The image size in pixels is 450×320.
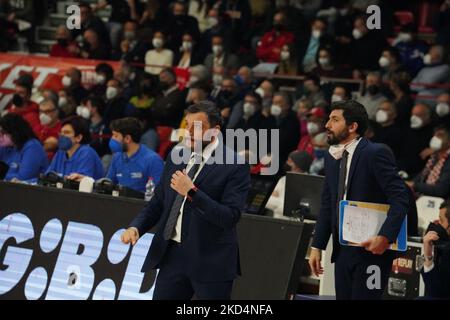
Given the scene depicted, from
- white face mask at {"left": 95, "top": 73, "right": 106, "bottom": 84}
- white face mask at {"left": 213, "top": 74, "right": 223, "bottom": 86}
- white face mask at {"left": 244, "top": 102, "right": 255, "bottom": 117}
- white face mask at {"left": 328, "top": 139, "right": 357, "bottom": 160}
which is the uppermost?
white face mask at {"left": 328, "top": 139, "right": 357, "bottom": 160}

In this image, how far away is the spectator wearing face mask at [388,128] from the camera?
1262 cm

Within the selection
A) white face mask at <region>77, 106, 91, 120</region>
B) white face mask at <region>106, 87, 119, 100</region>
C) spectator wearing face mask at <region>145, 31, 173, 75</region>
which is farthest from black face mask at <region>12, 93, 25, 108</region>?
spectator wearing face mask at <region>145, 31, 173, 75</region>

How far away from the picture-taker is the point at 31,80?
52.0 feet

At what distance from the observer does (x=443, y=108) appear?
42.8ft

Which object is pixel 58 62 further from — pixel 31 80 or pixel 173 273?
pixel 173 273

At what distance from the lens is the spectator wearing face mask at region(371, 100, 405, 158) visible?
12625 mm

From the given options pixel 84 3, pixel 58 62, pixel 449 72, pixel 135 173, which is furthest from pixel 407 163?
pixel 84 3

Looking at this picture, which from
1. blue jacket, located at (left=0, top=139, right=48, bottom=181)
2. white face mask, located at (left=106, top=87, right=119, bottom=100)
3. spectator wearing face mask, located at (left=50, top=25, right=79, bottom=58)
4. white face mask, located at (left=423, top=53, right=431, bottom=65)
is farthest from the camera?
spectator wearing face mask, located at (left=50, top=25, right=79, bottom=58)

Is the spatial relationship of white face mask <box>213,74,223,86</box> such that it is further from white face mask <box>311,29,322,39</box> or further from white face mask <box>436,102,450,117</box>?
white face mask <box>436,102,450,117</box>

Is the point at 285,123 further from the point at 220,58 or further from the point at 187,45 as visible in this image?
the point at 187,45

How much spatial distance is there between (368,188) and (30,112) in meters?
9.01

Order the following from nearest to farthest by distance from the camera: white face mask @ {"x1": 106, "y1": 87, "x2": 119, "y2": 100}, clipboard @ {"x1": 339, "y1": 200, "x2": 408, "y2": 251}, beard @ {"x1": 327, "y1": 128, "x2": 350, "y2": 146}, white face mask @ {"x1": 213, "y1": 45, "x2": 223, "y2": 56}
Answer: clipboard @ {"x1": 339, "y1": 200, "x2": 408, "y2": 251} < beard @ {"x1": 327, "y1": 128, "x2": 350, "y2": 146} < white face mask @ {"x1": 106, "y1": 87, "x2": 119, "y2": 100} < white face mask @ {"x1": 213, "y1": 45, "x2": 223, "y2": 56}

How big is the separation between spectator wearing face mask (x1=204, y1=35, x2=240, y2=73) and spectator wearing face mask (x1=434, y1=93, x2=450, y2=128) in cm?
379
